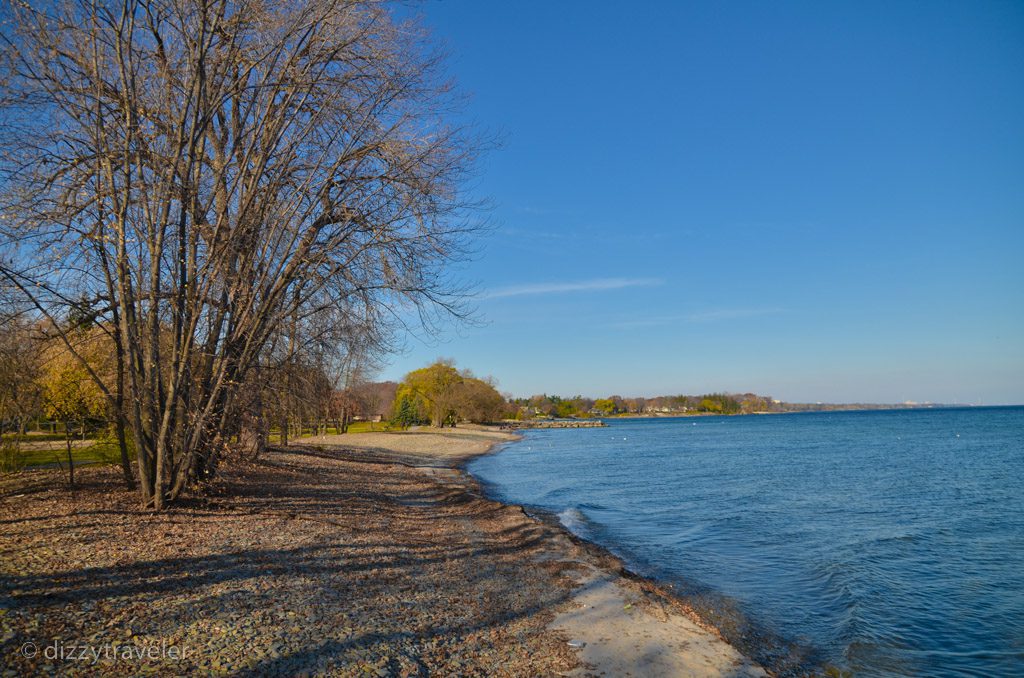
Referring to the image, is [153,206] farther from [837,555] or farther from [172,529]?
[837,555]

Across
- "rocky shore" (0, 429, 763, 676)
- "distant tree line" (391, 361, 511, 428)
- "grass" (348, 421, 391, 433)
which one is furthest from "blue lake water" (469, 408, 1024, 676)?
"distant tree line" (391, 361, 511, 428)

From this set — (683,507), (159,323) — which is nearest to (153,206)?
(159,323)

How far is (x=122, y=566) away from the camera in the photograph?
6.26 metres

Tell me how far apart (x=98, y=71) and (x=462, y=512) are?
1156 centimetres

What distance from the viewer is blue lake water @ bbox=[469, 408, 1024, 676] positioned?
26.8 feet

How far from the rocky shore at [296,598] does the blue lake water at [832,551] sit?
175 centimetres

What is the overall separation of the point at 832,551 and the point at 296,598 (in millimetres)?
12369

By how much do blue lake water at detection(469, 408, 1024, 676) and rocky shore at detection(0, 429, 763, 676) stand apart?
175cm

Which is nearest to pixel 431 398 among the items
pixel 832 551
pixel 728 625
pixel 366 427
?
pixel 366 427

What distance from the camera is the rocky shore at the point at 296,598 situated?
4.89m

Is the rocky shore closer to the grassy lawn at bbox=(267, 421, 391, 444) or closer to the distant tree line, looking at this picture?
the grassy lawn at bbox=(267, 421, 391, 444)

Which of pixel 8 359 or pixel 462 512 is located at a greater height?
pixel 8 359

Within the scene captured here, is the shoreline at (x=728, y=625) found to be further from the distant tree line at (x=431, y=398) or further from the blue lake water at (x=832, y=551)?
the distant tree line at (x=431, y=398)

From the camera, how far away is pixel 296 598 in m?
6.31
